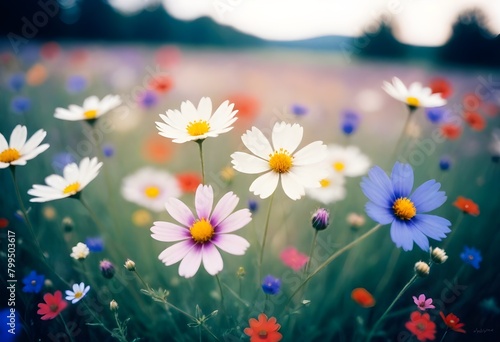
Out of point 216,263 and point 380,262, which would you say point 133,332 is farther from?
point 380,262

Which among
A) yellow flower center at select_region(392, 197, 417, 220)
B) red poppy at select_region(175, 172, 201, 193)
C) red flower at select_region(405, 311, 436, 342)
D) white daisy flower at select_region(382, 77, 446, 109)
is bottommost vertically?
red poppy at select_region(175, 172, 201, 193)

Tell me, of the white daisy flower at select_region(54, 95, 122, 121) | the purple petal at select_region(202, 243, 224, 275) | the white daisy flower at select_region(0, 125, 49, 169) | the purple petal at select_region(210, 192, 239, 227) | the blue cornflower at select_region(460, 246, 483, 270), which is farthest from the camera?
the white daisy flower at select_region(54, 95, 122, 121)

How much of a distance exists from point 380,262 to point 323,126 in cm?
161

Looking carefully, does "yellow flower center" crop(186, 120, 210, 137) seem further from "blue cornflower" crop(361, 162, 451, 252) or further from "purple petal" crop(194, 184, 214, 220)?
"blue cornflower" crop(361, 162, 451, 252)

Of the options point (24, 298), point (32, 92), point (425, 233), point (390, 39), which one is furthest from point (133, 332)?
point (390, 39)

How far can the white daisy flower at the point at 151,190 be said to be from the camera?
1653mm

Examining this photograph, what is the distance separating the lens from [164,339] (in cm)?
120

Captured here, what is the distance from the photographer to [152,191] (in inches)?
67.9

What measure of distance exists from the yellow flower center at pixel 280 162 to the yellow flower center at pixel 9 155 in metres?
0.74

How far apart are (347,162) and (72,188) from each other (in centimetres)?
124

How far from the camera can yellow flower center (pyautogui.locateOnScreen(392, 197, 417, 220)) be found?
2.96ft

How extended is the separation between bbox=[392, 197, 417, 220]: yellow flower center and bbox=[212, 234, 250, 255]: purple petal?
432mm

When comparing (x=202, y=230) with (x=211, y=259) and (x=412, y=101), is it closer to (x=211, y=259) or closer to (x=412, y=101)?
(x=211, y=259)

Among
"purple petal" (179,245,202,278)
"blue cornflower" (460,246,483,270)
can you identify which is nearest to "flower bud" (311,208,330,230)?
A: "purple petal" (179,245,202,278)
